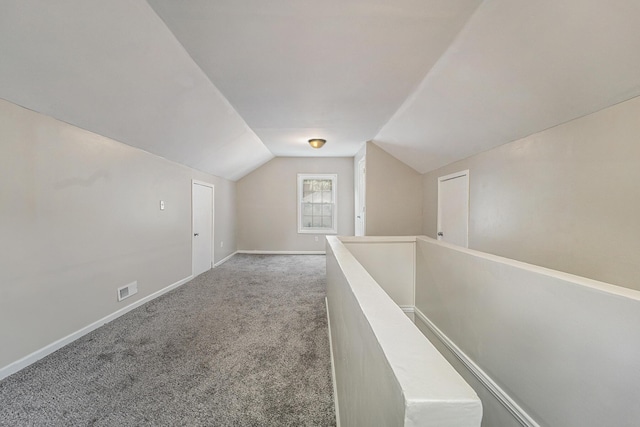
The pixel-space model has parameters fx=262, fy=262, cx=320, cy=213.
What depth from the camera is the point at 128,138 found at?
2898mm

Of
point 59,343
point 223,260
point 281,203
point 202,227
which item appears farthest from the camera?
point 281,203

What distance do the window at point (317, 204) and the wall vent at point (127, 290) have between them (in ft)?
12.9

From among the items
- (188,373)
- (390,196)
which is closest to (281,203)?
(390,196)

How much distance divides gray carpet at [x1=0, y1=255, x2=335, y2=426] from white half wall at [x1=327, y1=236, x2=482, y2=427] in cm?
87

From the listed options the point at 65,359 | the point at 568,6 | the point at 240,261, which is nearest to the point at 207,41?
the point at 568,6

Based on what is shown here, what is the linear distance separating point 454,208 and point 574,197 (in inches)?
70.8

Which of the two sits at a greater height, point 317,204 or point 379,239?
point 317,204

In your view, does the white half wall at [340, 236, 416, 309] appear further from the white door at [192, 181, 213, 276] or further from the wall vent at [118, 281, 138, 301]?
the white door at [192, 181, 213, 276]

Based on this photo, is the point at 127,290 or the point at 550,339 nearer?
the point at 550,339

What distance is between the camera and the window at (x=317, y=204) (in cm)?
662

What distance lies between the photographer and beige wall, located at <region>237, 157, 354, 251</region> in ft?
21.6

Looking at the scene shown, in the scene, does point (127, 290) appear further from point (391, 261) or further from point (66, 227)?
point (391, 261)

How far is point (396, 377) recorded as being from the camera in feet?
1.82

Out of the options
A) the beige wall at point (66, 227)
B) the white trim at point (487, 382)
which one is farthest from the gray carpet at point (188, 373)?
the white trim at point (487, 382)
